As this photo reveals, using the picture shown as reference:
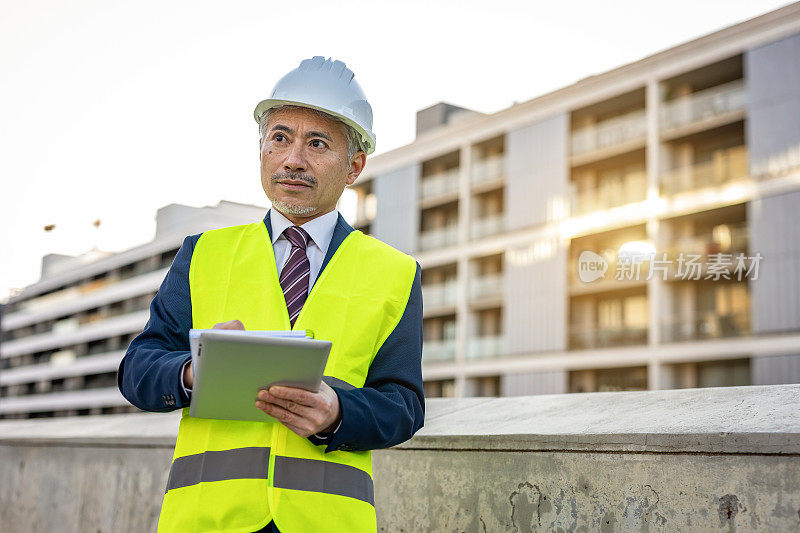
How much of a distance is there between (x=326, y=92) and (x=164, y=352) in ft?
2.51

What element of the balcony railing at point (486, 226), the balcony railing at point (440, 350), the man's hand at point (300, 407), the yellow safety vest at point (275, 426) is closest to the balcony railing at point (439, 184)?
the balcony railing at point (486, 226)

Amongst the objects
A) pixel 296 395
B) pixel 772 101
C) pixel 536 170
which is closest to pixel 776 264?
pixel 772 101

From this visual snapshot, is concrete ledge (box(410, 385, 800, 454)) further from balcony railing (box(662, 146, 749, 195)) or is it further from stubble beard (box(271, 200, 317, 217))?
balcony railing (box(662, 146, 749, 195))

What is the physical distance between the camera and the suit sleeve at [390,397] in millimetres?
1865

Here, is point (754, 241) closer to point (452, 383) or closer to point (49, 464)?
point (452, 383)

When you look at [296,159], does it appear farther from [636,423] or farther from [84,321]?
[84,321]

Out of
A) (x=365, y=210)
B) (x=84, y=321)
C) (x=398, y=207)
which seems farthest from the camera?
(x=84, y=321)

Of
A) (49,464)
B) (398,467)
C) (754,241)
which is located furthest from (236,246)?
(754,241)

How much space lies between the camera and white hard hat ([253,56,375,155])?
2.15 metres

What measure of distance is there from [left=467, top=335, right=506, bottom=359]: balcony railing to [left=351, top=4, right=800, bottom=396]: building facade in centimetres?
6

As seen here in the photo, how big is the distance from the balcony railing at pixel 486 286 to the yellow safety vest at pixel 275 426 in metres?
31.6

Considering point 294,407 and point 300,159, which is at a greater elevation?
Answer: point 300,159

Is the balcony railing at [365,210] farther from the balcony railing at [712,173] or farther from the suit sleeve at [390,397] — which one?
the suit sleeve at [390,397]

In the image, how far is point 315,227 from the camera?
2.23 m
